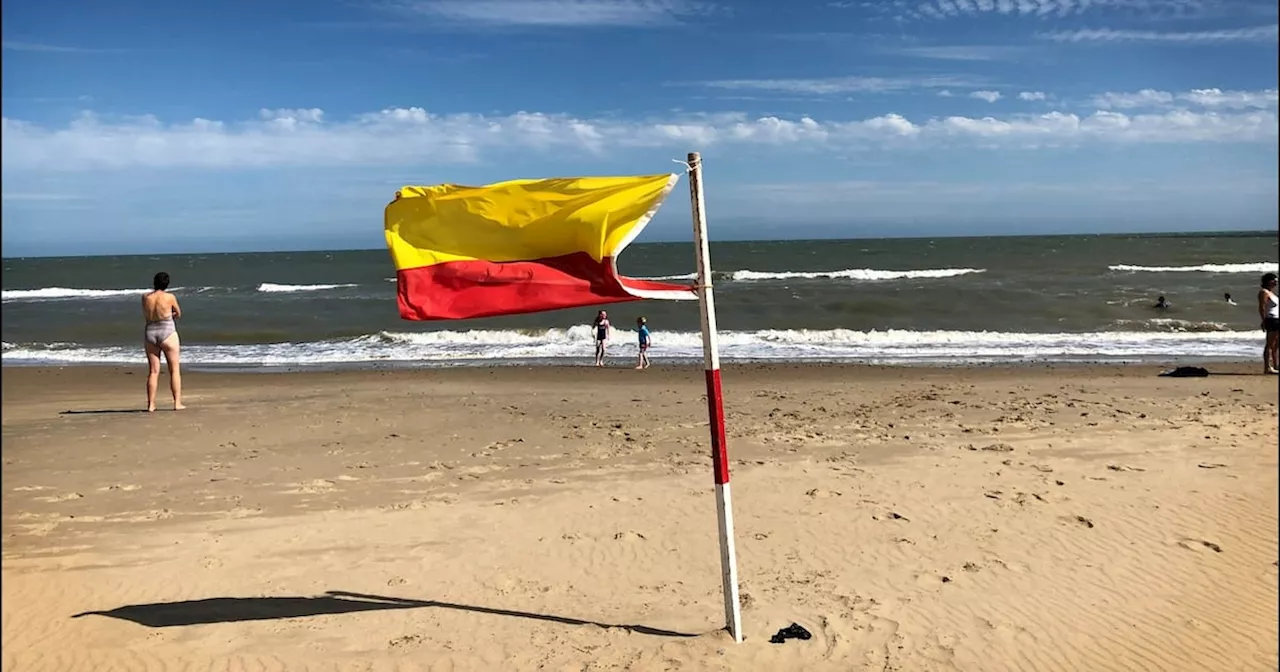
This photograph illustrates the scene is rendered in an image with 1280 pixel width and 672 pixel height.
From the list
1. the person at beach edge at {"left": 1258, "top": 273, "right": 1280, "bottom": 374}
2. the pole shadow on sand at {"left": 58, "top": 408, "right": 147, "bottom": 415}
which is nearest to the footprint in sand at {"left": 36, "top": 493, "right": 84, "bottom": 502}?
the pole shadow on sand at {"left": 58, "top": 408, "right": 147, "bottom": 415}

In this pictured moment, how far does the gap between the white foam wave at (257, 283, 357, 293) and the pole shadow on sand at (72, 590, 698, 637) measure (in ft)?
147

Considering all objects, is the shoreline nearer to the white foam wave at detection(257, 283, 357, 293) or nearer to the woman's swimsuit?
the woman's swimsuit

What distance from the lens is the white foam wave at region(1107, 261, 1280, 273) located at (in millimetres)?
48219

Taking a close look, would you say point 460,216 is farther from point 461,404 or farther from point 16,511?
point 461,404

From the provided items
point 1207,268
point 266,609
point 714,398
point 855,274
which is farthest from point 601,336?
point 1207,268

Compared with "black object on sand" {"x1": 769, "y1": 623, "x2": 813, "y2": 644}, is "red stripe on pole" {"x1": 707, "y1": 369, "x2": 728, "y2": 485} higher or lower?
higher

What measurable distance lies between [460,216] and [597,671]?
2794mm

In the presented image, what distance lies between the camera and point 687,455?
1015 centimetres

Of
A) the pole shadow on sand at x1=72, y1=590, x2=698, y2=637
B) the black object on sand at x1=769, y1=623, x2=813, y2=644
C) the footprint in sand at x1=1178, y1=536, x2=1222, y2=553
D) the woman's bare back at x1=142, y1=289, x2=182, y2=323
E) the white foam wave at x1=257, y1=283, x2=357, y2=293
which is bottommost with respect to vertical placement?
the footprint in sand at x1=1178, y1=536, x2=1222, y2=553

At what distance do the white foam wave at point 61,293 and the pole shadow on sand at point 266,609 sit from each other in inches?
1870

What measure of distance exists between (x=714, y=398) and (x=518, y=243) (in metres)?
1.47

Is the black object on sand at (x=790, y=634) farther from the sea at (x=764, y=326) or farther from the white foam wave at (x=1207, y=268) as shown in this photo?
the white foam wave at (x=1207, y=268)

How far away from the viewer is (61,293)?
161 ft

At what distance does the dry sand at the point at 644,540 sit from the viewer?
17.6ft
